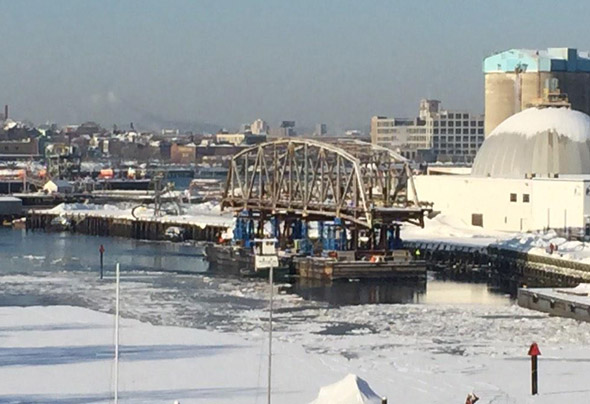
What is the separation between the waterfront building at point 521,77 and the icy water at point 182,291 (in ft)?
137

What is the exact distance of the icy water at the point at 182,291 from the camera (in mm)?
35781

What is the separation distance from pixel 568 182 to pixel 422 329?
1043 inches

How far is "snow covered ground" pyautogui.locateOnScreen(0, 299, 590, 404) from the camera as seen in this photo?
75.2 feet

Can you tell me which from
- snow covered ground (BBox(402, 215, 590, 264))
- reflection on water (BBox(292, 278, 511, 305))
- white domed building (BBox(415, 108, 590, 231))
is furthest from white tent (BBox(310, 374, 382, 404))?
white domed building (BBox(415, 108, 590, 231))

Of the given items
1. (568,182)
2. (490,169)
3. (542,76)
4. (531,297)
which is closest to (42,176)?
(542,76)

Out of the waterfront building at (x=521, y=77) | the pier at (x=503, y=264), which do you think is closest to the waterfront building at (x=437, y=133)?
the waterfront building at (x=521, y=77)

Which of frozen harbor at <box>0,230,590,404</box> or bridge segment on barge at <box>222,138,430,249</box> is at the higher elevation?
bridge segment on barge at <box>222,138,430,249</box>

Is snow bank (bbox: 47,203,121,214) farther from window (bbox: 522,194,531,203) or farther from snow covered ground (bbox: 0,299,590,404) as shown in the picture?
snow covered ground (bbox: 0,299,590,404)

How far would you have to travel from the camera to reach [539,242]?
51.4m

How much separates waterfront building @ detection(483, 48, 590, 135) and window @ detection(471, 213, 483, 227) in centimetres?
2906

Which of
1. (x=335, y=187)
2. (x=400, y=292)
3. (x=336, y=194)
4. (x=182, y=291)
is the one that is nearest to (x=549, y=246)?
(x=336, y=194)

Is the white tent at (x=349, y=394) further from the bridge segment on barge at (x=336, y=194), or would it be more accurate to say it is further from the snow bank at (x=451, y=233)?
the snow bank at (x=451, y=233)

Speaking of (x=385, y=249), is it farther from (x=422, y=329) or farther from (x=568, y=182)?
(x=422, y=329)

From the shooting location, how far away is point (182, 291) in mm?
41812
